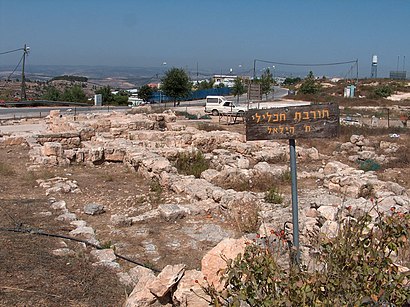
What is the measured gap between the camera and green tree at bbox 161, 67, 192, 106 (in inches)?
1672

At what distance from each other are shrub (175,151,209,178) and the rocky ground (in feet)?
1.41

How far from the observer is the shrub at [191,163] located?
451 inches

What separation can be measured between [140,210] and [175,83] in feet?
115

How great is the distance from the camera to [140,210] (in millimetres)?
8508

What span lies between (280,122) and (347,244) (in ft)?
5.93

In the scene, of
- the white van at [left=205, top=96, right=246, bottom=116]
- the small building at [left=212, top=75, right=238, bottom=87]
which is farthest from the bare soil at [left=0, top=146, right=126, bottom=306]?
the small building at [left=212, top=75, right=238, bottom=87]

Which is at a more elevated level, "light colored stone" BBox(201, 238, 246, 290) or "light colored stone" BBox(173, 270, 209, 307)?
"light colored stone" BBox(201, 238, 246, 290)

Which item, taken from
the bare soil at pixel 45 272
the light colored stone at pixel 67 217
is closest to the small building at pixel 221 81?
the light colored stone at pixel 67 217

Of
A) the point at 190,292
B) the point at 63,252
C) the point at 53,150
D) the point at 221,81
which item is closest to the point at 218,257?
the point at 190,292

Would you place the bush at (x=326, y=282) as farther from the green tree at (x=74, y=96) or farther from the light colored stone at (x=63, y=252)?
the green tree at (x=74, y=96)

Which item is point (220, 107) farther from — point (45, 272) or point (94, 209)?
point (45, 272)

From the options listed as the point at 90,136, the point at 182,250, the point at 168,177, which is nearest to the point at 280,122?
the point at 182,250

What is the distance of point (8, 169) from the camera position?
11.6 metres

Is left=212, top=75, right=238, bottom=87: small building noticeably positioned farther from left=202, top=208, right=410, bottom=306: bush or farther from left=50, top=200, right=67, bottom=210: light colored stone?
left=202, top=208, right=410, bottom=306: bush
